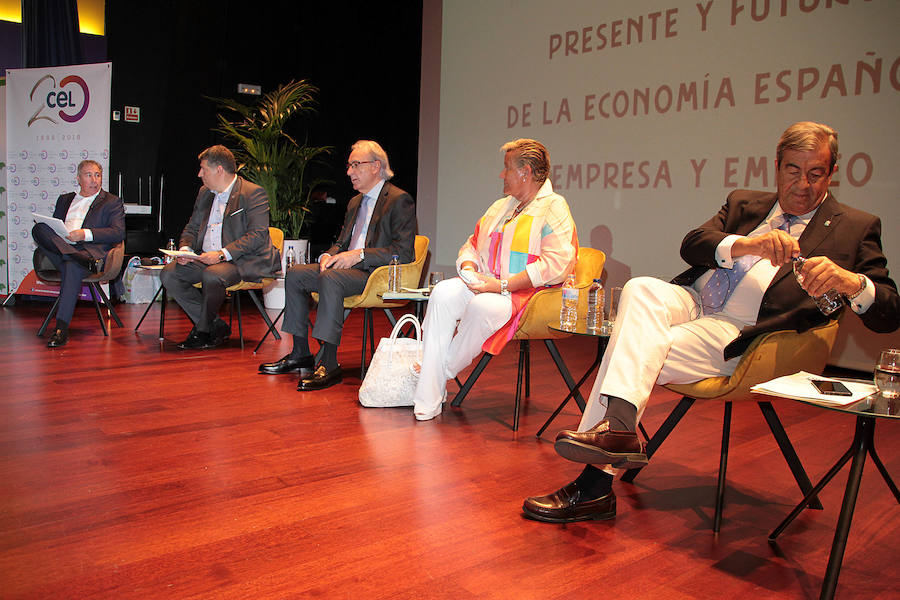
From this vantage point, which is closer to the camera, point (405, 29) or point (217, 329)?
point (217, 329)

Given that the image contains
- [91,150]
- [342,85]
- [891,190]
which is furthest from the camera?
[342,85]

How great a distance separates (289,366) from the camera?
4.47 meters

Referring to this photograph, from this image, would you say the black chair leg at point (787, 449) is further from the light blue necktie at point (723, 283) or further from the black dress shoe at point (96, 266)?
the black dress shoe at point (96, 266)

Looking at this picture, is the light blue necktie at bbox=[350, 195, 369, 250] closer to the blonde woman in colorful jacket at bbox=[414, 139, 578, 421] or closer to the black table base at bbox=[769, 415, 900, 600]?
the blonde woman in colorful jacket at bbox=[414, 139, 578, 421]

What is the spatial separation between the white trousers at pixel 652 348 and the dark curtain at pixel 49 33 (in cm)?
760

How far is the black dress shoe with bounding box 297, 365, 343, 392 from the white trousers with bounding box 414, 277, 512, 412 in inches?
29.6

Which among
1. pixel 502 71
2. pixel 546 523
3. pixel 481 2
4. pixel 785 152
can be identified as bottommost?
pixel 546 523

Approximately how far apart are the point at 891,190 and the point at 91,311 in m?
6.59

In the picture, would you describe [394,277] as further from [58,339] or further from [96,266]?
[96,266]

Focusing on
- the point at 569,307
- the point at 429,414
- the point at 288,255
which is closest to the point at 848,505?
the point at 569,307

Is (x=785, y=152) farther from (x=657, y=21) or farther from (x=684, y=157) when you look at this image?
(x=657, y=21)

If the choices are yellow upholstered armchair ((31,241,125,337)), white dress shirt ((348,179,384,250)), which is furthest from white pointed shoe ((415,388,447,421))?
yellow upholstered armchair ((31,241,125,337))

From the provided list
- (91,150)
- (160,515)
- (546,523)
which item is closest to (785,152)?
(546,523)

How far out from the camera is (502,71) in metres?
6.94
